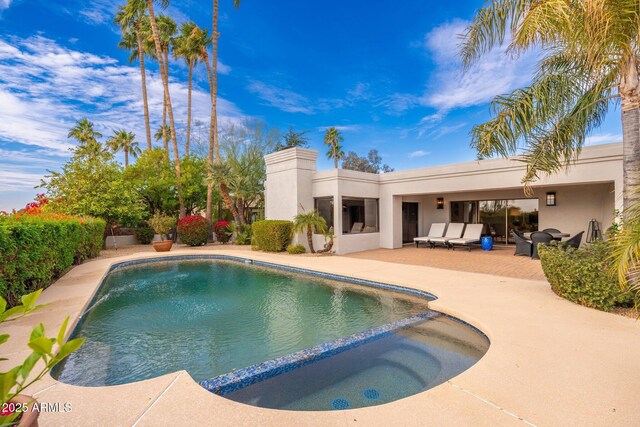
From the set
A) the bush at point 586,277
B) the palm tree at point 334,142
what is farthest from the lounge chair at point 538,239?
the palm tree at point 334,142

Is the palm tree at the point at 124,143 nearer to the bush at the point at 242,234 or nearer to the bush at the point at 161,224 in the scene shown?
the bush at the point at 161,224

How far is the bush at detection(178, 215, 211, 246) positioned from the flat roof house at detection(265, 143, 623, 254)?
4.51 m

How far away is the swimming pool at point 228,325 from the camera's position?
13.6 feet

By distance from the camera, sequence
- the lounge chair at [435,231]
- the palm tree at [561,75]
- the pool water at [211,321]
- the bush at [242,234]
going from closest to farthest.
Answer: the pool water at [211,321], the palm tree at [561,75], the lounge chair at [435,231], the bush at [242,234]

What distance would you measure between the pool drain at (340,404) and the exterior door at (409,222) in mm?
14458

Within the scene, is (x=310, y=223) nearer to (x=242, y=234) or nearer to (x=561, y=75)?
(x=242, y=234)

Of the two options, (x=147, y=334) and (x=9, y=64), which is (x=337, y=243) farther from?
(x=9, y=64)

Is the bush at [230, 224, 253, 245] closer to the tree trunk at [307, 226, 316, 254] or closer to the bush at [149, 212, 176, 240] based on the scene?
the bush at [149, 212, 176, 240]

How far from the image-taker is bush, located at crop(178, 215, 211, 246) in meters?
17.8

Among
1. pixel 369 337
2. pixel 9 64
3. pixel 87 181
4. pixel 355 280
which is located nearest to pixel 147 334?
pixel 369 337

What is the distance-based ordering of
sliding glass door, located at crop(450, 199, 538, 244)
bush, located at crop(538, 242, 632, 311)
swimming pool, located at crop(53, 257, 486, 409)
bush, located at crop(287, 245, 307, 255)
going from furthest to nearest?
sliding glass door, located at crop(450, 199, 538, 244)
bush, located at crop(287, 245, 307, 255)
bush, located at crop(538, 242, 632, 311)
swimming pool, located at crop(53, 257, 486, 409)

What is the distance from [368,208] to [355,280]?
697 cm

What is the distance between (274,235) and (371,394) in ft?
37.0

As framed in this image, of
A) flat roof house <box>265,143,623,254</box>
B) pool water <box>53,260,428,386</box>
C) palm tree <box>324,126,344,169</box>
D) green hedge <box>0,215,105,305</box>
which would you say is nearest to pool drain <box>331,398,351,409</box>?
pool water <box>53,260,428,386</box>
